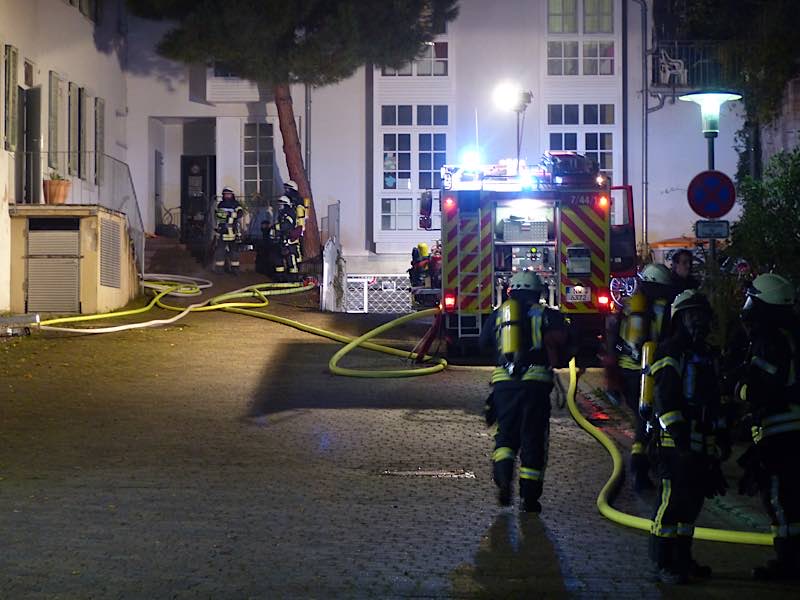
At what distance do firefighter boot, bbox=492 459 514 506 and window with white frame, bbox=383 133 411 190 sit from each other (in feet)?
69.0

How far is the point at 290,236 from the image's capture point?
2541cm

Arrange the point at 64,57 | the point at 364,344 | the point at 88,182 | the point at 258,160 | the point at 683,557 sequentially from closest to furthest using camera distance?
the point at 683,557
the point at 364,344
the point at 64,57
the point at 88,182
the point at 258,160

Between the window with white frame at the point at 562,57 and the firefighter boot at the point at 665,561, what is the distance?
77.7 ft

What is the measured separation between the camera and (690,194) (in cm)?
1245

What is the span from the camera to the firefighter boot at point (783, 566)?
21.3 ft

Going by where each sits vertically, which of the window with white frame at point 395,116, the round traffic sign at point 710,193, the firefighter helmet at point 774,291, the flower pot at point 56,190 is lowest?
the firefighter helmet at point 774,291

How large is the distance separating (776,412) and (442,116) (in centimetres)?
2294

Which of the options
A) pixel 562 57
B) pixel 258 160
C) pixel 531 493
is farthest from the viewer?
pixel 258 160

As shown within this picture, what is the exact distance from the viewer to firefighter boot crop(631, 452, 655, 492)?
9.00 m

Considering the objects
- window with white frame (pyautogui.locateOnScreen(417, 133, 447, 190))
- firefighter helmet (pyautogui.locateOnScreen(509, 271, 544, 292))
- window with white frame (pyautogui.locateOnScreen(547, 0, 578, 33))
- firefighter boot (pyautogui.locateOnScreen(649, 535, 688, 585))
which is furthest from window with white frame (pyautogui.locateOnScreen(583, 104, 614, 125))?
firefighter boot (pyautogui.locateOnScreen(649, 535, 688, 585))

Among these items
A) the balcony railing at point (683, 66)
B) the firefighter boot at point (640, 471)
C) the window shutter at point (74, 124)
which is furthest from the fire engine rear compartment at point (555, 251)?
the balcony railing at point (683, 66)

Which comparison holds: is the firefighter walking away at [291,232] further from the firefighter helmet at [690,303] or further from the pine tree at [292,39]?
the firefighter helmet at [690,303]

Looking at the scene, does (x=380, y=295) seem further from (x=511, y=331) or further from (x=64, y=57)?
(x=511, y=331)

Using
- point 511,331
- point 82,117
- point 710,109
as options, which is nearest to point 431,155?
point 82,117
